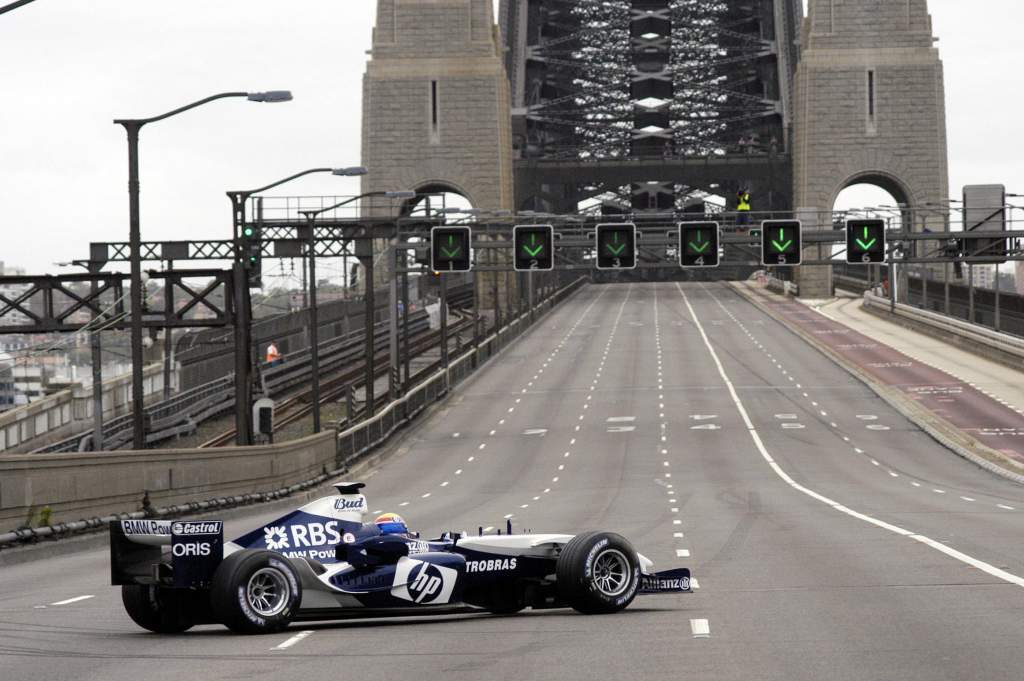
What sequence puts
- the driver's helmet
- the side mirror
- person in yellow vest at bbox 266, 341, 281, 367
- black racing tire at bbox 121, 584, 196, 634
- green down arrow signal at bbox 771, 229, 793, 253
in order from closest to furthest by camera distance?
black racing tire at bbox 121, 584, 196, 634 → the side mirror → the driver's helmet → green down arrow signal at bbox 771, 229, 793, 253 → person in yellow vest at bbox 266, 341, 281, 367

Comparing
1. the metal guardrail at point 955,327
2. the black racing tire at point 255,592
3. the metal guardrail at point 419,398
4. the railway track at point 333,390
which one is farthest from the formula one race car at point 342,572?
the metal guardrail at point 955,327

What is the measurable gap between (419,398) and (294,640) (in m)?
57.0

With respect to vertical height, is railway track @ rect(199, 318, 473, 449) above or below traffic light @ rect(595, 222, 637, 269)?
below

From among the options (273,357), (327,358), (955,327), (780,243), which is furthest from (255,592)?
(955,327)

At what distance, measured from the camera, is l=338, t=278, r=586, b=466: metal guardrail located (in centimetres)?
5506

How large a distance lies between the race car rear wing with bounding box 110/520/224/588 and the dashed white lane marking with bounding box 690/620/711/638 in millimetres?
4098

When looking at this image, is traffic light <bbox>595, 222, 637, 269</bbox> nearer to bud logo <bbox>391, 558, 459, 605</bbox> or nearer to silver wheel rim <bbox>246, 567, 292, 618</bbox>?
bud logo <bbox>391, 558, 459, 605</bbox>

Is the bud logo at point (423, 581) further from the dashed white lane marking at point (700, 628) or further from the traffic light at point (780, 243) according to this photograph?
the traffic light at point (780, 243)

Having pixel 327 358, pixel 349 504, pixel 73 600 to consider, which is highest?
pixel 349 504

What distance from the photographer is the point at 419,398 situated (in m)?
71.1

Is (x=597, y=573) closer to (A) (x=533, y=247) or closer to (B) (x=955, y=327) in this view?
(A) (x=533, y=247)

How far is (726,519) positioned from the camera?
104 feet

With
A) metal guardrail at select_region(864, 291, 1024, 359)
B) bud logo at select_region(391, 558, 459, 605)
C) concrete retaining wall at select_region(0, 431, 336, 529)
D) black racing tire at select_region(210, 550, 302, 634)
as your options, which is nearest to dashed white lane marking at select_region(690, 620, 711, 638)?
bud logo at select_region(391, 558, 459, 605)

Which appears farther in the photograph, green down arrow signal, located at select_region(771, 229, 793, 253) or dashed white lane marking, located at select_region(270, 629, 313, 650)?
green down arrow signal, located at select_region(771, 229, 793, 253)
